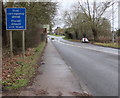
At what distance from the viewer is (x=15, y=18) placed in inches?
265

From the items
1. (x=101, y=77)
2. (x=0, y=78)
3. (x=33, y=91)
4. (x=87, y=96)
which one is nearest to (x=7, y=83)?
(x=0, y=78)

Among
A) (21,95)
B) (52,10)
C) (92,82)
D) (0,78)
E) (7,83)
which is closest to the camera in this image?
(21,95)

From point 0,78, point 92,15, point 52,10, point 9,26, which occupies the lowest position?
point 0,78

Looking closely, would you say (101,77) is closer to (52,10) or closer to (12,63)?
(12,63)

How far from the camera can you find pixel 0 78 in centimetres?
494

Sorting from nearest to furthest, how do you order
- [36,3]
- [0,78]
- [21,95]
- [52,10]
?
[21,95] → [0,78] → [36,3] → [52,10]

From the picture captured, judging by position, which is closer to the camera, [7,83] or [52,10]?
[7,83]

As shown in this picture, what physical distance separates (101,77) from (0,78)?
12.6ft

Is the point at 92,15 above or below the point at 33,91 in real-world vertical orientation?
above

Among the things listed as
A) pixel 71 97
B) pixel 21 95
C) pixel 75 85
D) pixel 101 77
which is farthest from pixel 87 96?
pixel 101 77

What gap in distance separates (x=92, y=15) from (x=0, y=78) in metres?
36.7

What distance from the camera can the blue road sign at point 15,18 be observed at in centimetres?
661

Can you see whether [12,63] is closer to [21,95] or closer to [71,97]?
[21,95]

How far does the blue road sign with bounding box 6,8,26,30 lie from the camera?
661cm
